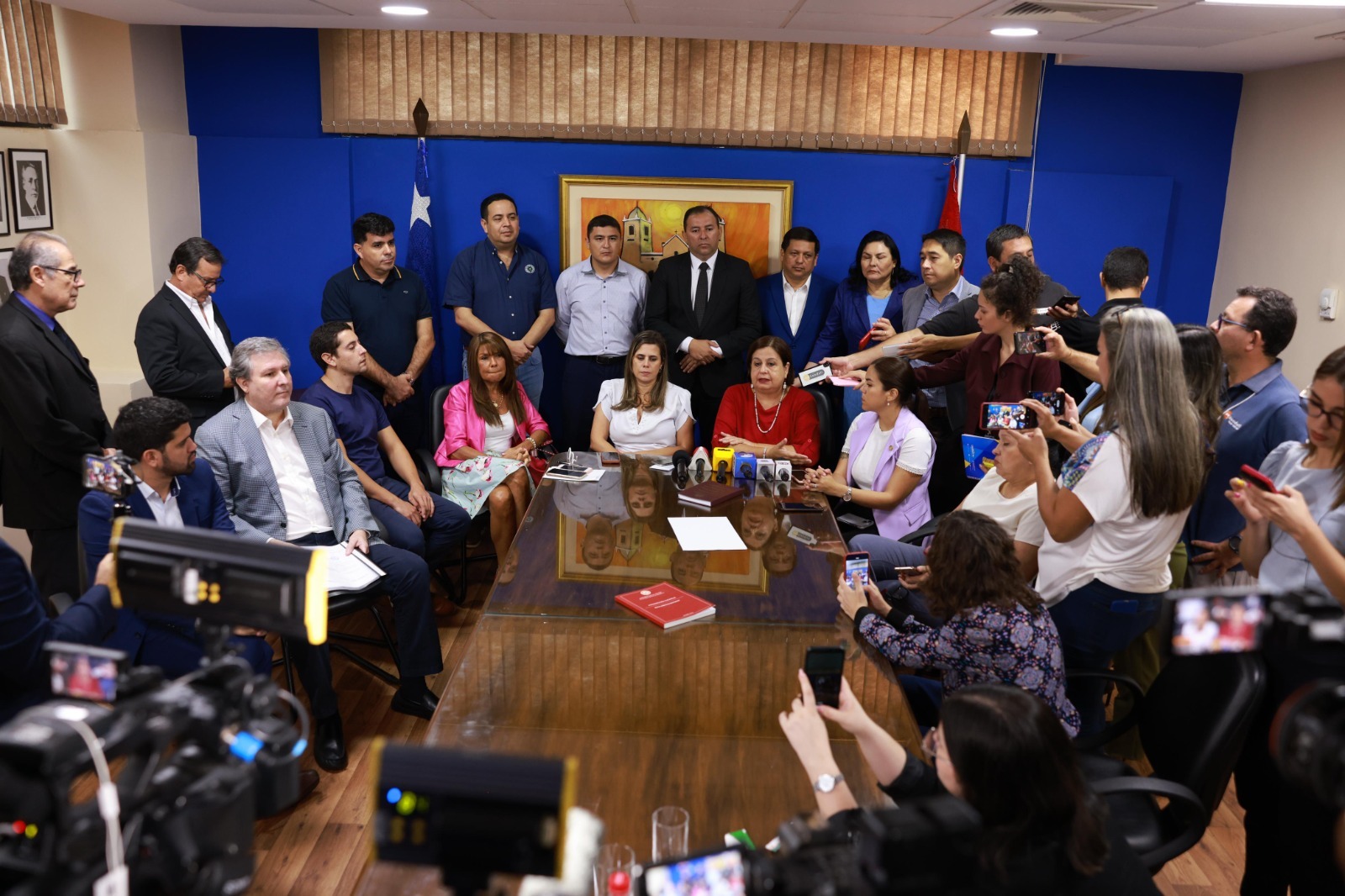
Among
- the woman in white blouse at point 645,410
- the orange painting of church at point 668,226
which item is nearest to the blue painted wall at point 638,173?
the orange painting of church at point 668,226

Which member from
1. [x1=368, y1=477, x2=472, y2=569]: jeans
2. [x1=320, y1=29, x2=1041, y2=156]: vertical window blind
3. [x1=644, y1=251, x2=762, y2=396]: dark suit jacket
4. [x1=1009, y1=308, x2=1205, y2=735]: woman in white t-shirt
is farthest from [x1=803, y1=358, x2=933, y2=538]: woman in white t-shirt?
[x1=320, y1=29, x2=1041, y2=156]: vertical window blind

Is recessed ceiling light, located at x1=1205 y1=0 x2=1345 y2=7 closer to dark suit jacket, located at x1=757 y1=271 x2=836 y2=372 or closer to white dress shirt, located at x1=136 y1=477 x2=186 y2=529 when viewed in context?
dark suit jacket, located at x1=757 y1=271 x2=836 y2=372

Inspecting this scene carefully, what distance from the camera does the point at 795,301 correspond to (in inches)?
230

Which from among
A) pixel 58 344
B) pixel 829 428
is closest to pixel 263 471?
pixel 58 344

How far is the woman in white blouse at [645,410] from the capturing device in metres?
4.83

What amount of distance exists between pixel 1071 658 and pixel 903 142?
3.80 meters

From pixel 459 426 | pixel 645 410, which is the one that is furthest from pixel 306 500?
pixel 645 410

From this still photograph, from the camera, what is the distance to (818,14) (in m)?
4.23

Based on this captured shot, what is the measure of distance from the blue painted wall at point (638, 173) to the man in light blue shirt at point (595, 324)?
55cm

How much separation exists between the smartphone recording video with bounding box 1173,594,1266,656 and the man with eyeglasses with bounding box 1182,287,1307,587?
6.38ft

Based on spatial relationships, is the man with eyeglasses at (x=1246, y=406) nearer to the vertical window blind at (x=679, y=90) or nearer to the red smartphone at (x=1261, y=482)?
the red smartphone at (x=1261, y=482)

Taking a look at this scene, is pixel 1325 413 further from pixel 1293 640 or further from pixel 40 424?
pixel 40 424

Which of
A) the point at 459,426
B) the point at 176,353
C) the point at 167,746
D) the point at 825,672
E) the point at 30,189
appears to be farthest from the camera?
the point at 30,189

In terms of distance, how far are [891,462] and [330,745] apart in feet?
8.09
